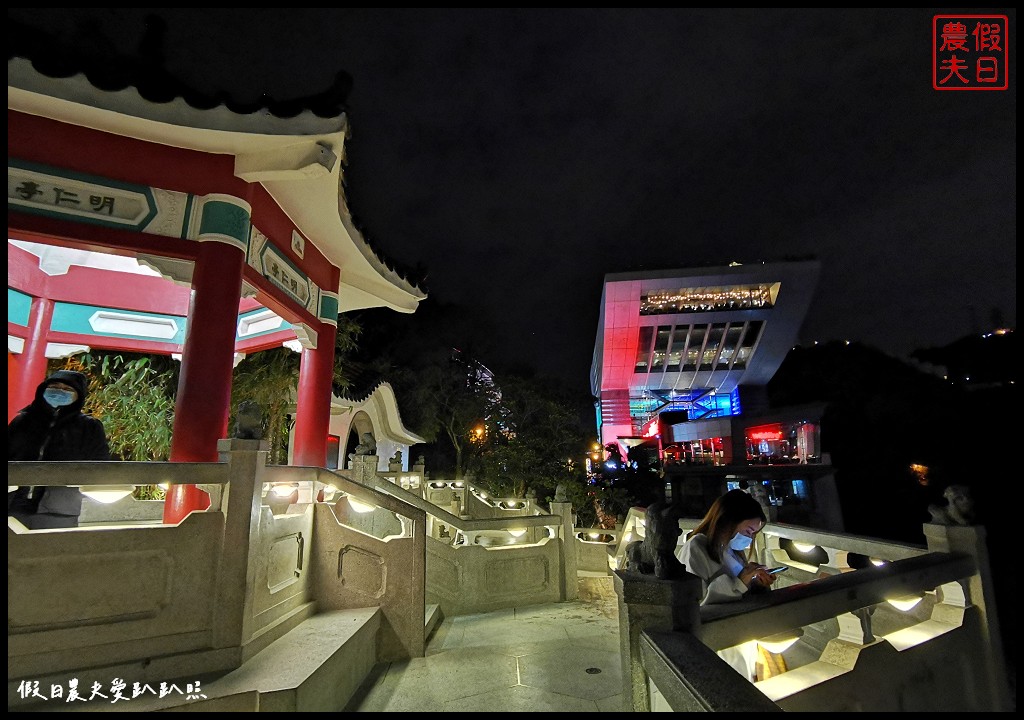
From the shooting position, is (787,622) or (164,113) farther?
(164,113)

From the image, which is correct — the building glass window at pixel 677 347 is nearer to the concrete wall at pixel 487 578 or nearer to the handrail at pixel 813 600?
the concrete wall at pixel 487 578

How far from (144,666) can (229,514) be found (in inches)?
45.1

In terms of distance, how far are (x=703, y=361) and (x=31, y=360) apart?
38.9 metres

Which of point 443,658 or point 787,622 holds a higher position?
point 787,622

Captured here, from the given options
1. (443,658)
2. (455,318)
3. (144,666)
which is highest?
(455,318)

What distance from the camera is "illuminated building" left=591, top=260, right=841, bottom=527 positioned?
3256 centimetres

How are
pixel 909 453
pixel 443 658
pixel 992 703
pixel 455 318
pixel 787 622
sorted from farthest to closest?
1. pixel 455 318
2. pixel 909 453
3. pixel 443 658
4. pixel 992 703
5. pixel 787 622

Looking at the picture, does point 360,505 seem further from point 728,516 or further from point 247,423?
point 728,516

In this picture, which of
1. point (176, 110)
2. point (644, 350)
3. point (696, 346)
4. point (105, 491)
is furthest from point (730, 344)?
point (105, 491)

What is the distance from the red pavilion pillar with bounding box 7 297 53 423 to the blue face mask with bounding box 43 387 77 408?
4.56 m

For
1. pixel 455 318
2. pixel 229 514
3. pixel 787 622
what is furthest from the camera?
pixel 455 318

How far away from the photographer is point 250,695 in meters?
3.51

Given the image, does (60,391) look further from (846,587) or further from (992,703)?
(992,703)

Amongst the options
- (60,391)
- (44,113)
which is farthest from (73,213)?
(60,391)
